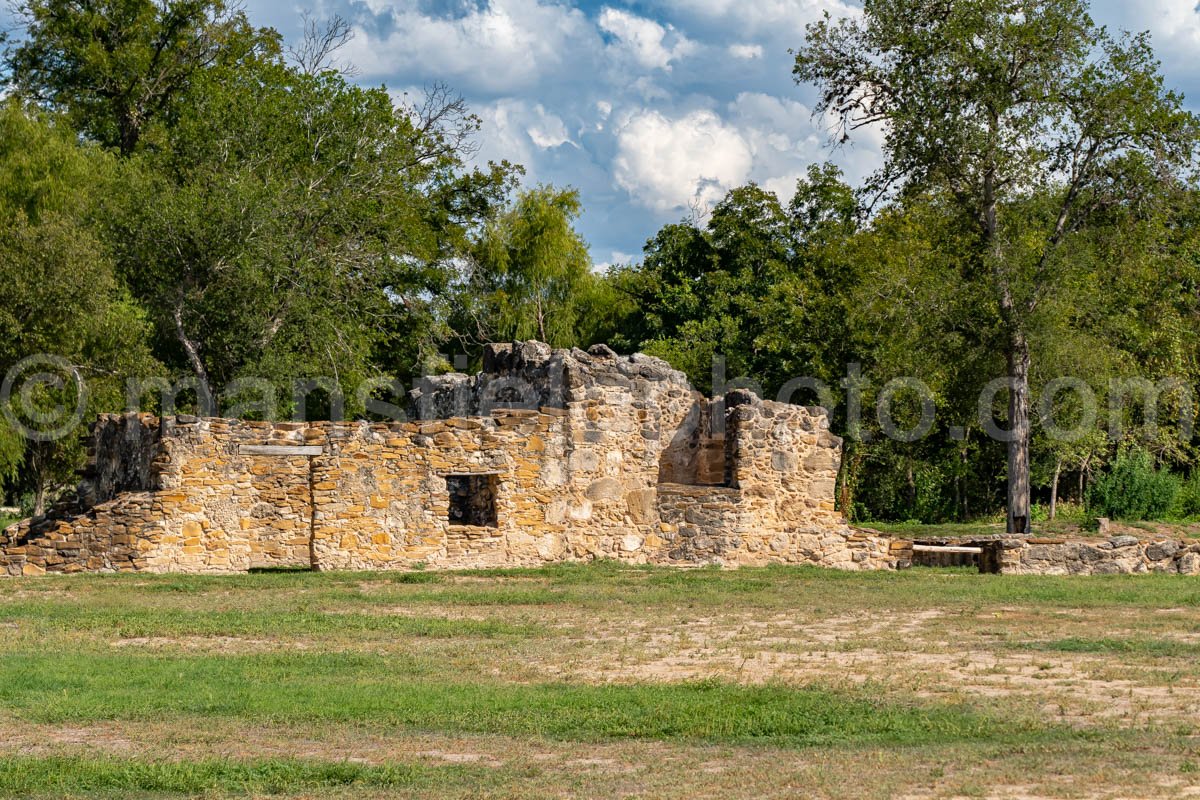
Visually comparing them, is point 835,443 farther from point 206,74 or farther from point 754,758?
point 206,74

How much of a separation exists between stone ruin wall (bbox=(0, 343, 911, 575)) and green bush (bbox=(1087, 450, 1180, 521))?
37.3ft

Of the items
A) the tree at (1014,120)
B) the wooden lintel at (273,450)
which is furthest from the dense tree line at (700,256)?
the wooden lintel at (273,450)

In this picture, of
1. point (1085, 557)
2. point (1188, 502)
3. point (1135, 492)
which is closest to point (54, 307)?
point (1085, 557)

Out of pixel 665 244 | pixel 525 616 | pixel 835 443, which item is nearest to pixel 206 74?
pixel 665 244

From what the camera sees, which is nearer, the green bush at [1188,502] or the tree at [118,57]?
the green bush at [1188,502]

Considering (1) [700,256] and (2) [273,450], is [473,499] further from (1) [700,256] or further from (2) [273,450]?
(1) [700,256]

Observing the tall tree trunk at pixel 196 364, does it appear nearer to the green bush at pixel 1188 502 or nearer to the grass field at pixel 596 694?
the grass field at pixel 596 694

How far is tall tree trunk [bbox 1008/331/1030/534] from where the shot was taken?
25.8 metres

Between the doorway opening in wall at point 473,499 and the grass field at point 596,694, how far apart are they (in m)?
3.58

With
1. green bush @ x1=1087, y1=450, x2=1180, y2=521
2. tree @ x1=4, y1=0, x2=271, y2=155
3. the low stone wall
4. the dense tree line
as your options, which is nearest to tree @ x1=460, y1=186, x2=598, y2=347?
the dense tree line

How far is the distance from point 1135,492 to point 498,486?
16601 mm

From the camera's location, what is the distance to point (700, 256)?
42406 millimetres

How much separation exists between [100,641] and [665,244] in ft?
109

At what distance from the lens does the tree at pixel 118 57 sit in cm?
4134
